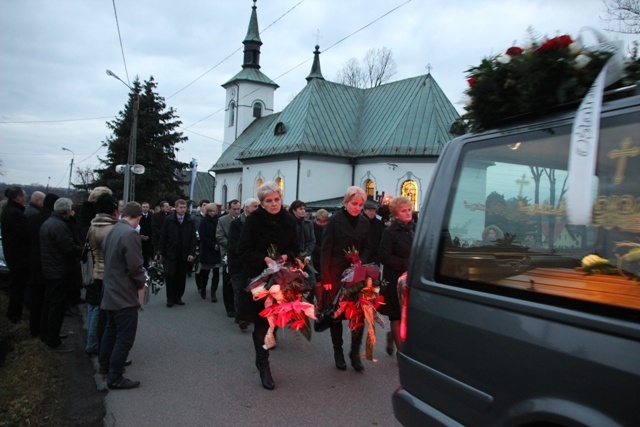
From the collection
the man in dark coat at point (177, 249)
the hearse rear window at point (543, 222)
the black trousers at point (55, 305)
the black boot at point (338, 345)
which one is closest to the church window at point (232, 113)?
the man in dark coat at point (177, 249)

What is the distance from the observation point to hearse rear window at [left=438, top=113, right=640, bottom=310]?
1.88 meters

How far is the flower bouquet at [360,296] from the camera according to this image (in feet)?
16.0

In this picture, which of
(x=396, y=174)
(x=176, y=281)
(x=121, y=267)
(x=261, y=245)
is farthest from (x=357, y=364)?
(x=396, y=174)

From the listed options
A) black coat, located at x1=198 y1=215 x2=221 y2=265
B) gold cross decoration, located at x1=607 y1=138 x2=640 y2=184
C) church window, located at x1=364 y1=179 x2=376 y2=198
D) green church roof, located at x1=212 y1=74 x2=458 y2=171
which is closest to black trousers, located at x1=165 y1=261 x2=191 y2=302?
black coat, located at x1=198 y1=215 x2=221 y2=265

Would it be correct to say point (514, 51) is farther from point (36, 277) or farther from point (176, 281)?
point (176, 281)

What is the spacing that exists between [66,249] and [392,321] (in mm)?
4012

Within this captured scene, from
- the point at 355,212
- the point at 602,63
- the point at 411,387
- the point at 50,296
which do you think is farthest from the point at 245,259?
the point at 602,63

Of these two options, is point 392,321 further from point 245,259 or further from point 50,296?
point 50,296

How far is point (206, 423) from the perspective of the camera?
12.8 feet

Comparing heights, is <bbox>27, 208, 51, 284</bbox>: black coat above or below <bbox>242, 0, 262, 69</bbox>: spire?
below

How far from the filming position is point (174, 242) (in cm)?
888

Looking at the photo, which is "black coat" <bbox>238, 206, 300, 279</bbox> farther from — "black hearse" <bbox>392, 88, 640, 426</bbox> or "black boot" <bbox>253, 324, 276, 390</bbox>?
"black hearse" <bbox>392, 88, 640, 426</bbox>

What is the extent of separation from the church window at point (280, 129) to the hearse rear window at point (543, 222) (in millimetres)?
35402

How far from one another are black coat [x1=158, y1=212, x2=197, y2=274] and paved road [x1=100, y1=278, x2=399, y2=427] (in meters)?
1.98
